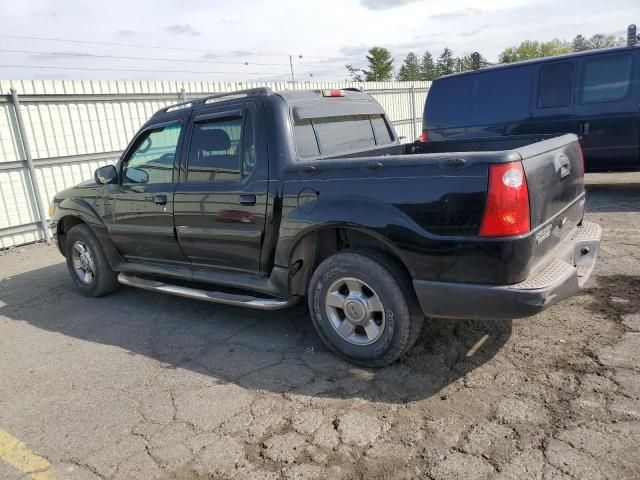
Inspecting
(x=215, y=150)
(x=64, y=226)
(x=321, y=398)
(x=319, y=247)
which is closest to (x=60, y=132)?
(x=64, y=226)

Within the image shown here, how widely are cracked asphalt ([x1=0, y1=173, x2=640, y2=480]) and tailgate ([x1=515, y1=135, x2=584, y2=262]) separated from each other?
0.82m

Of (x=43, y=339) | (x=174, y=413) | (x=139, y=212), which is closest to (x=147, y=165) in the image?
(x=139, y=212)

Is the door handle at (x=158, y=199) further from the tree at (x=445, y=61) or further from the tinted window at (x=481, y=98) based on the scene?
the tree at (x=445, y=61)

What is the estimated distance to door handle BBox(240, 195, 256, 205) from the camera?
3871 mm

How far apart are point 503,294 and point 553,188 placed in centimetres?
83

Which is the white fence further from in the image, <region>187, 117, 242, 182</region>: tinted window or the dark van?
the dark van

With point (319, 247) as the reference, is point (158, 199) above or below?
above

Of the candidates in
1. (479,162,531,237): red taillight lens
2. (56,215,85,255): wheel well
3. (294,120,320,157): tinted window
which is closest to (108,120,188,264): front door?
(56,215,85,255): wheel well

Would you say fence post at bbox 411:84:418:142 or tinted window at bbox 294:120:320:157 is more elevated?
tinted window at bbox 294:120:320:157

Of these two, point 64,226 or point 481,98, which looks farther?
point 481,98

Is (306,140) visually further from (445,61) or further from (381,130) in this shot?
(445,61)

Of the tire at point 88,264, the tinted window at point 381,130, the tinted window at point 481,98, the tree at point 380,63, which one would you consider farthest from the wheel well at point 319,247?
the tree at point 380,63

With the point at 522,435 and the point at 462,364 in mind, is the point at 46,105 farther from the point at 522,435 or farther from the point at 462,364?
the point at 522,435

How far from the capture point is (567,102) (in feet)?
24.9
